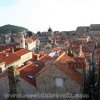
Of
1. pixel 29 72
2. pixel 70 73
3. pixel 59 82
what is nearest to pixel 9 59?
pixel 29 72

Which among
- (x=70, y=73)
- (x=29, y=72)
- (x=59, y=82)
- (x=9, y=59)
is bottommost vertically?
(x=9, y=59)

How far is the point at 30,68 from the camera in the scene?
28078mm

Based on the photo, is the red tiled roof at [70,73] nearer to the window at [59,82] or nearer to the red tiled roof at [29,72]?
the window at [59,82]

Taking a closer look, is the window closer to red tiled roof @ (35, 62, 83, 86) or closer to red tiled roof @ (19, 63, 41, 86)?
red tiled roof @ (35, 62, 83, 86)

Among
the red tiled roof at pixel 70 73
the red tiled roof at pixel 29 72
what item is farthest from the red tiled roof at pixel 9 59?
the red tiled roof at pixel 70 73

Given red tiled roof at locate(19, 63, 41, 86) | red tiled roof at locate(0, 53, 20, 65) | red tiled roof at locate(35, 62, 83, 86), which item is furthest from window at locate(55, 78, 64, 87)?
red tiled roof at locate(0, 53, 20, 65)

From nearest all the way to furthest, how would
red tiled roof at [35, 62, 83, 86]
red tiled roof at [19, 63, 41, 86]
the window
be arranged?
red tiled roof at [35, 62, 83, 86] < the window < red tiled roof at [19, 63, 41, 86]

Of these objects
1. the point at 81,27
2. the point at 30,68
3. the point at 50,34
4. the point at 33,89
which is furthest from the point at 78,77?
the point at 81,27

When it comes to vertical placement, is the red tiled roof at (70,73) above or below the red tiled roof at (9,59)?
above

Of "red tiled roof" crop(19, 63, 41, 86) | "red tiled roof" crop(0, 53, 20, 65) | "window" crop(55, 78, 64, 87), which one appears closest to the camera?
"window" crop(55, 78, 64, 87)

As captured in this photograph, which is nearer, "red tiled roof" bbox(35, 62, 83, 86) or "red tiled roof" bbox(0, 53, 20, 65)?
"red tiled roof" bbox(35, 62, 83, 86)

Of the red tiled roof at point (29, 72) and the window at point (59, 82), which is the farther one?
the red tiled roof at point (29, 72)

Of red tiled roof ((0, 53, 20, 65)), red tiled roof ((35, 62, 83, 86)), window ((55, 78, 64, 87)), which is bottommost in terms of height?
red tiled roof ((0, 53, 20, 65))

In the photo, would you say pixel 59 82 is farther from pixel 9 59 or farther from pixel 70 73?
pixel 9 59
